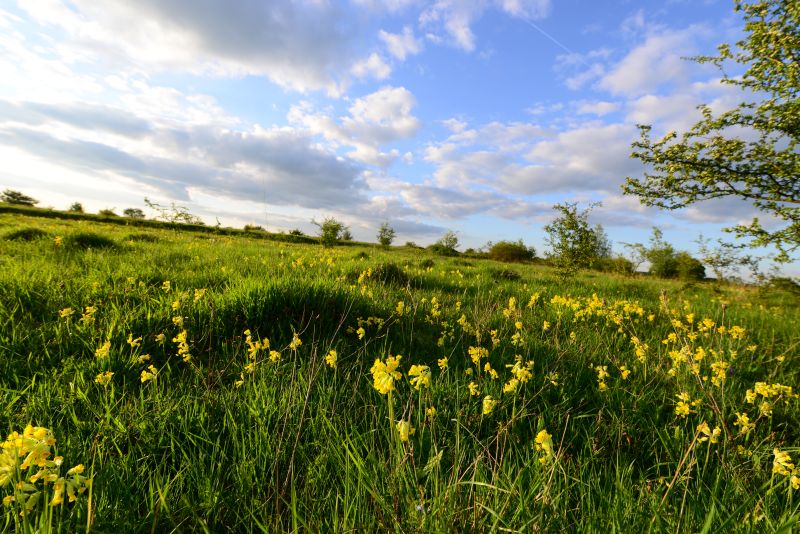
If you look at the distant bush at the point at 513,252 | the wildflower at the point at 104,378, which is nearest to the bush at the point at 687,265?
the distant bush at the point at 513,252

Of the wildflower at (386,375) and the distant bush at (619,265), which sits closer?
the wildflower at (386,375)

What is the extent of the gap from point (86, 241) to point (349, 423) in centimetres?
1089

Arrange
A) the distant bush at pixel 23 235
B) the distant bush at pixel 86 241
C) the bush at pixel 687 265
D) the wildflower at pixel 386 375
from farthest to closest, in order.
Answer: the bush at pixel 687 265 < the distant bush at pixel 23 235 < the distant bush at pixel 86 241 < the wildflower at pixel 386 375

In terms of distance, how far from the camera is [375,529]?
1.56 meters

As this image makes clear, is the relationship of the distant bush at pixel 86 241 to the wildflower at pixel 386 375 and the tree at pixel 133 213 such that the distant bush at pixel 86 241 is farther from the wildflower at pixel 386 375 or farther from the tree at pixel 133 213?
the tree at pixel 133 213

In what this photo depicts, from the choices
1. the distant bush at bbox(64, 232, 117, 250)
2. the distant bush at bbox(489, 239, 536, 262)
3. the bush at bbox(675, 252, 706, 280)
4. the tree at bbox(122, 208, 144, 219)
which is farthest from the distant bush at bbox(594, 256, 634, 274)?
the tree at bbox(122, 208, 144, 219)

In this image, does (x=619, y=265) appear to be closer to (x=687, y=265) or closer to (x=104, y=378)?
(x=687, y=265)

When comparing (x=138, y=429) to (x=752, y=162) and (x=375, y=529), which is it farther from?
(x=752, y=162)

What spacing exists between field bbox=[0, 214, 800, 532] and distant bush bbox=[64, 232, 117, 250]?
4240 mm

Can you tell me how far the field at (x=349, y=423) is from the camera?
1.51 m

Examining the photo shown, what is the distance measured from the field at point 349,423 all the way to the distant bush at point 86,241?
4.24m

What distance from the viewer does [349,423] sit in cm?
228

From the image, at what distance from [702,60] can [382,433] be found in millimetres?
11228

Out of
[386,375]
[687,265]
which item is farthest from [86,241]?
[687,265]
